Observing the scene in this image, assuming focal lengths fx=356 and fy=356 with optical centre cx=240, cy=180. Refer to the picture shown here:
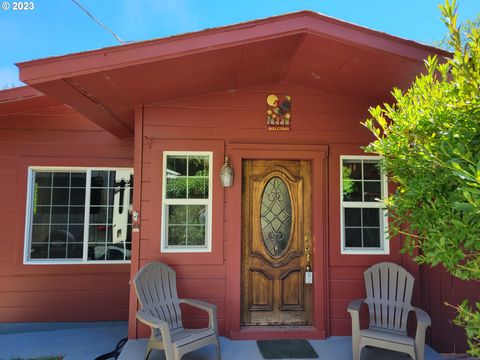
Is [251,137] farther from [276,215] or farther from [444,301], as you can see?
[444,301]

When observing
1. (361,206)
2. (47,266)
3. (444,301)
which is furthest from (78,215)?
(444,301)

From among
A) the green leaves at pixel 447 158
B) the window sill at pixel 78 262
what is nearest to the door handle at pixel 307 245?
the green leaves at pixel 447 158

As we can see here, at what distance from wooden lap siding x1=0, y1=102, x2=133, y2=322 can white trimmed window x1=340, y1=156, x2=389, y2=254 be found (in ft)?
9.61

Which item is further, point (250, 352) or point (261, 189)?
point (261, 189)

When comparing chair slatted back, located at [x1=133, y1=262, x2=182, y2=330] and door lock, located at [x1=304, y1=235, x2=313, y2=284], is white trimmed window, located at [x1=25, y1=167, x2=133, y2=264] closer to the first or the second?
chair slatted back, located at [x1=133, y1=262, x2=182, y2=330]

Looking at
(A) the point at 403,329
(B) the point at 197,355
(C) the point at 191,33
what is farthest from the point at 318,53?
(B) the point at 197,355

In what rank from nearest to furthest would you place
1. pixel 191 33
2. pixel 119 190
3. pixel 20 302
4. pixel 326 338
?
1. pixel 191 33
2. pixel 326 338
3. pixel 20 302
4. pixel 119 190

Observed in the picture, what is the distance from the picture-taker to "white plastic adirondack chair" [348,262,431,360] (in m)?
2.97

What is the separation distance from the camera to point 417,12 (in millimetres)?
9836

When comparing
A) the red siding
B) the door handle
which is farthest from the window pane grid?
the red siding

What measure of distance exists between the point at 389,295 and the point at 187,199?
2243mm

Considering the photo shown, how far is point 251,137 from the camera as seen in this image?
12.7 ft

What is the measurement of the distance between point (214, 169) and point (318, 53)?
1.54 metres

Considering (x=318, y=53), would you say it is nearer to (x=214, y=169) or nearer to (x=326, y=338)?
(x=214, y=169)
